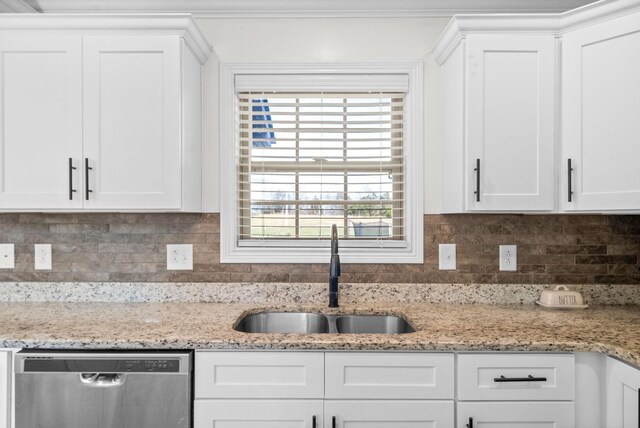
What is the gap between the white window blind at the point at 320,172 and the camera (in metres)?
2.22

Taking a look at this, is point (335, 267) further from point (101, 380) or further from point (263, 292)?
point (101, 380)

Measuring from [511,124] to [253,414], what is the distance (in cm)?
159

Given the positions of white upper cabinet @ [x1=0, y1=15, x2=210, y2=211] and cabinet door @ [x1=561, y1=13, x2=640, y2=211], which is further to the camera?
white upper cabinet @ [x1=0, y1=15, x2=210, y2=211]

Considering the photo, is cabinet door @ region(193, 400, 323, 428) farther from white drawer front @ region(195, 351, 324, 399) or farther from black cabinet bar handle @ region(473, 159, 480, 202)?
black cabinet bar handle @ region(473, 159, 480, 202)

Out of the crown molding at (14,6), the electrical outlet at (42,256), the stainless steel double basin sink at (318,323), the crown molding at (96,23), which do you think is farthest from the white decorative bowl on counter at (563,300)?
the crown molding at (14,6)

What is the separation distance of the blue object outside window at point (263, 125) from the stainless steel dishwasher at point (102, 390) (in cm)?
119

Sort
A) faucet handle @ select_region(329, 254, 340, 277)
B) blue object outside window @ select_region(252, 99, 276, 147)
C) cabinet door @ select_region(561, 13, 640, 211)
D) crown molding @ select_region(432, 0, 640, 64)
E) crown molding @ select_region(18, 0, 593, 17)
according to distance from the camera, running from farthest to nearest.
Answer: blue object outside window @ select_region(252, 99, 276, 147) → crown molding @ select_region(18, 0, 593, 17) → faucet handle @ select_region(329, 254, 340, 277) → crown molding @ select_region(432, 0, 640, 64) → cabinet door @ select_region(561, 13, 640, 211)

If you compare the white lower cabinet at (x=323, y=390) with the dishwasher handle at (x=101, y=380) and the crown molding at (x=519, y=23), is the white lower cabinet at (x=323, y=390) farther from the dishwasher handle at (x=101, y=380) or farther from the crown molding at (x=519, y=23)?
the crown molding at (x=519, y=23)

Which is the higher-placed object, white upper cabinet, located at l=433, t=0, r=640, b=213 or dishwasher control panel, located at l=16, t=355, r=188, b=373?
white upper cabinet, located at l=433, t=0, r=640, b=213

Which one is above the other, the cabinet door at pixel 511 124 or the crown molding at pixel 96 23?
the crown molding at pixel 96 23

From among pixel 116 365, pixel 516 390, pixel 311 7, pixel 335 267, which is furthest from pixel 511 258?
pixel 116 365

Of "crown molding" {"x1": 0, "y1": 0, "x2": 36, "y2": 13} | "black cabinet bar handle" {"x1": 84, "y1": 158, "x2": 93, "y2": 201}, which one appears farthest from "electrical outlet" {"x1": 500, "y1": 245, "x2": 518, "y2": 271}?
"crown molding" {"x1": 0, "y1": 0, "x2": 36, "y2": 13}

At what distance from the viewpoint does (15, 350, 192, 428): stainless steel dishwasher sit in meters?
1.44

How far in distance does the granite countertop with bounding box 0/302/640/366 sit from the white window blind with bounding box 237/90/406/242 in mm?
477
